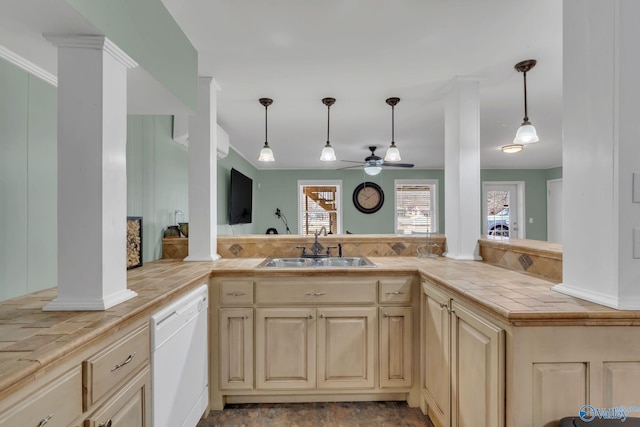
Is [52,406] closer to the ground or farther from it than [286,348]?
farther from it

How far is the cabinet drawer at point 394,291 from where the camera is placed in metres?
2.07

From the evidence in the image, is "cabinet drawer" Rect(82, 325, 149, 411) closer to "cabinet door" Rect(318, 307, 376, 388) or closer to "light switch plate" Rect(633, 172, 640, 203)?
"cabinet door" Rect(318, 307, 376, 388)

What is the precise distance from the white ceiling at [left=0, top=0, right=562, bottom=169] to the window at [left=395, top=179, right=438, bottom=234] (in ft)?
11.7

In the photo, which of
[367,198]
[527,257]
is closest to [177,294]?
[527,257]

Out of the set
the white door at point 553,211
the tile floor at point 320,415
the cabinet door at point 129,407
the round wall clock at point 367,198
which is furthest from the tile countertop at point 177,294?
the white door at point 553,211

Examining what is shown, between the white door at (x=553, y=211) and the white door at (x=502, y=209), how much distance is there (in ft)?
1.88

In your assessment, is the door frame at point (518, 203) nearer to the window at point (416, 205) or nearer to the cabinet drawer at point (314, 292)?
the window at point (416, 205)

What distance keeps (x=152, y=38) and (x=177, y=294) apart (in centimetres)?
124

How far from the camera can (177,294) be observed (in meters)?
1.55

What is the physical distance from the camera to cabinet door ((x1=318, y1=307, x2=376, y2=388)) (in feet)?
6.73

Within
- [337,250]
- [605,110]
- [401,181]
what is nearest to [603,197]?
[605,110]

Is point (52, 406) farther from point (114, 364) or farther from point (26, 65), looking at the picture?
point (26, 65)

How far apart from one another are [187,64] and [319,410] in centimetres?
232

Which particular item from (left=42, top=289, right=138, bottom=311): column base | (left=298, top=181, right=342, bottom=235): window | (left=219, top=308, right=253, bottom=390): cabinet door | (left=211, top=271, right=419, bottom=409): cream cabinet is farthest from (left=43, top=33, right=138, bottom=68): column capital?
(left=298, top=181, right=342, bottom=235): window
